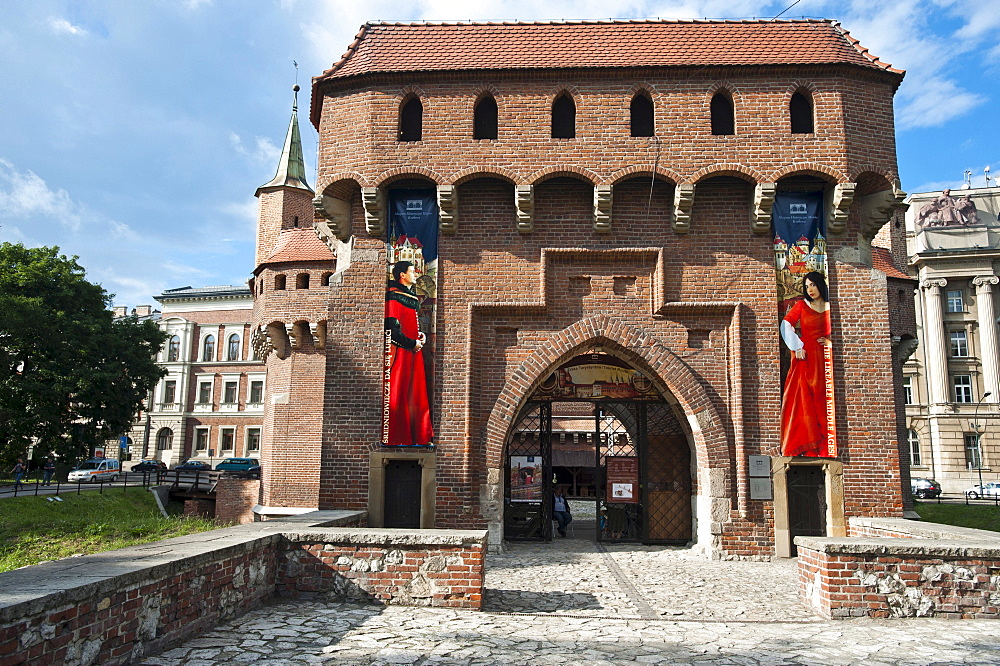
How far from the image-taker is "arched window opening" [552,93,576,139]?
44.9ft

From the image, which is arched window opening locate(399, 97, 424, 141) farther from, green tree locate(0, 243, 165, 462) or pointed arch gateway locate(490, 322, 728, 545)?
green tree locate(0, 243, 165, 462)

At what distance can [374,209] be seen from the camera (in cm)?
1317

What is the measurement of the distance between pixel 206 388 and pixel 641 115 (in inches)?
1716

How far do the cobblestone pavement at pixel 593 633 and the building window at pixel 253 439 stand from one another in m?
41.9

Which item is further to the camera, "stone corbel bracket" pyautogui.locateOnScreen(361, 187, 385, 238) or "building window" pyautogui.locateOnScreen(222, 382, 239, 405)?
"building window" pyautogui.locateOnScreen(222, 382, 239, 405)

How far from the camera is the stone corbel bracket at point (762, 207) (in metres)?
12.7

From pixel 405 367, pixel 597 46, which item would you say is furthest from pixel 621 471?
pixel 597 46

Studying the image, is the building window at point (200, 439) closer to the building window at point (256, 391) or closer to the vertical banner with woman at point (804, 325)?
the building window at point (256, 391)

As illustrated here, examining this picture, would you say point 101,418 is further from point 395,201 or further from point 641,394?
point 641,394

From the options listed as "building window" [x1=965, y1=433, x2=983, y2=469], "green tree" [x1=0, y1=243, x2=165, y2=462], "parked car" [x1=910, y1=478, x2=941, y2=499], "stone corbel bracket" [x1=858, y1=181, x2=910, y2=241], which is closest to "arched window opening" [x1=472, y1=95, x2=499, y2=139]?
"stone corbel bracket" [x1=858, y1=181, x2=910, y2=241]

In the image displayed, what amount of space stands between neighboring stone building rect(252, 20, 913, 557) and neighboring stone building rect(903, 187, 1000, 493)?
34193 mm

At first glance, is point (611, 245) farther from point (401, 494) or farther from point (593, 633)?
point (593, 633)

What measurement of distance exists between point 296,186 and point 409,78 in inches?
625

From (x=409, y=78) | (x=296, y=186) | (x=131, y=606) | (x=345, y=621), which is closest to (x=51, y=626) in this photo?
(x=131, y=606)
